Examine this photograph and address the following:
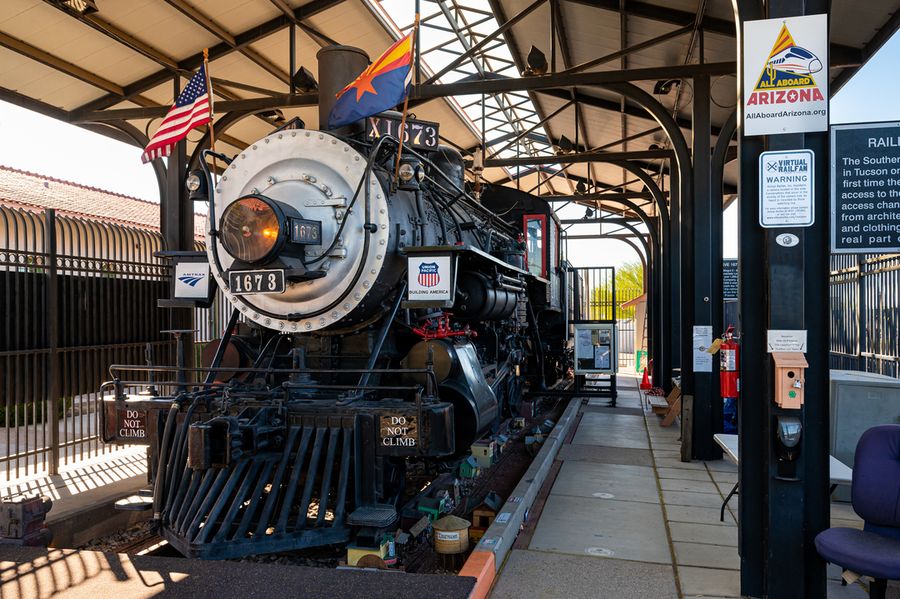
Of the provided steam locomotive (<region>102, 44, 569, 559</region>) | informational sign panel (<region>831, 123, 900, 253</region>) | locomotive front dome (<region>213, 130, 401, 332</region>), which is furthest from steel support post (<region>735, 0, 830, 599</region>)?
locomotive front dome (<region>213, 130, 401, 332</region>)

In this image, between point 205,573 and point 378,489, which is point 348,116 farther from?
point 205,573

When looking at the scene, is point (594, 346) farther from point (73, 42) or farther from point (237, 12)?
point (73, 42)

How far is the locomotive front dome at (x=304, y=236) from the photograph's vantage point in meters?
4.29

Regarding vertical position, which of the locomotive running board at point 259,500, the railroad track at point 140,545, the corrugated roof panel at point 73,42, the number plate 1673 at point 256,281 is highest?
the corrugated roof panel at point 73,42

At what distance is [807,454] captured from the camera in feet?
10.9

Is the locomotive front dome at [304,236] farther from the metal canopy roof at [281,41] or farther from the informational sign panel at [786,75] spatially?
the metal canopy roof at [281,41]

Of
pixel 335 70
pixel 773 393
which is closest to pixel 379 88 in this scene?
pixel 335 70

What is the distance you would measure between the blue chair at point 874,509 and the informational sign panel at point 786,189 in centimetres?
112

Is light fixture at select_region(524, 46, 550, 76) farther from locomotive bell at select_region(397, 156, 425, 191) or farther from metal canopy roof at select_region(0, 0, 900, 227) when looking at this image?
locomotive bell at select_region(397, 156, 425, 191)

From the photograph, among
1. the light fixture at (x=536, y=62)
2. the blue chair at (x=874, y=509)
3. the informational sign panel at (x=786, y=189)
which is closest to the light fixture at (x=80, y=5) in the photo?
the light fixture at (x=536, y=62)

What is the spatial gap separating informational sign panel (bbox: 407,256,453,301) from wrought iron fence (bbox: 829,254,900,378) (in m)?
5.08

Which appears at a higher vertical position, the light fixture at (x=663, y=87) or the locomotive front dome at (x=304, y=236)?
the light fixture at (x=663, y=87)

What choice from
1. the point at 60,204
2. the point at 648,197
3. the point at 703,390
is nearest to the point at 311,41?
the point at 703,390

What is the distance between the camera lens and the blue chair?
9.68 feet
